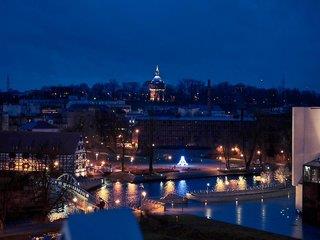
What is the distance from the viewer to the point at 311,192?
35.1 ft

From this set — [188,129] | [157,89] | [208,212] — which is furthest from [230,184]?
[157,89]

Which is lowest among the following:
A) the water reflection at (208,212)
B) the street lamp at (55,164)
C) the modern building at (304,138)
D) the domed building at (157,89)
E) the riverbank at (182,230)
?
the water reflection at (208,212)

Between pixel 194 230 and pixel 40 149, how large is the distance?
33.8 ft

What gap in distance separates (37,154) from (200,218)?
28.7ft

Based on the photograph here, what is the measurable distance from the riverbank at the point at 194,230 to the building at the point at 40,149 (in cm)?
892

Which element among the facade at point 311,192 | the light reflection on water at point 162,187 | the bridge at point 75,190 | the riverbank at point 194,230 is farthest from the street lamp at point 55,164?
the facade at point 311,192

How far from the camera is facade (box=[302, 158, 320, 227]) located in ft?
34.3

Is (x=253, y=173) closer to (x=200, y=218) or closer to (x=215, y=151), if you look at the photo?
(x=215, y=151)

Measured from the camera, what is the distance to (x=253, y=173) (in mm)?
20453

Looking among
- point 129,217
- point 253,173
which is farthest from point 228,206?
point 129,217

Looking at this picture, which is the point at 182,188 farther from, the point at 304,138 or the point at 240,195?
the point at 304,138

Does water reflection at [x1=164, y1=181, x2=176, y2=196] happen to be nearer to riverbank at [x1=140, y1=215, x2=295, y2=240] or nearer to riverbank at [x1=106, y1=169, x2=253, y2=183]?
riverbank at [x1=106, y1=169, x2=253, y2=183]

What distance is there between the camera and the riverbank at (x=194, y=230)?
324 inches

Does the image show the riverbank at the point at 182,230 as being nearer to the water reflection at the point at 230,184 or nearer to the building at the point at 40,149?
the water reflection at the point at 230,184
